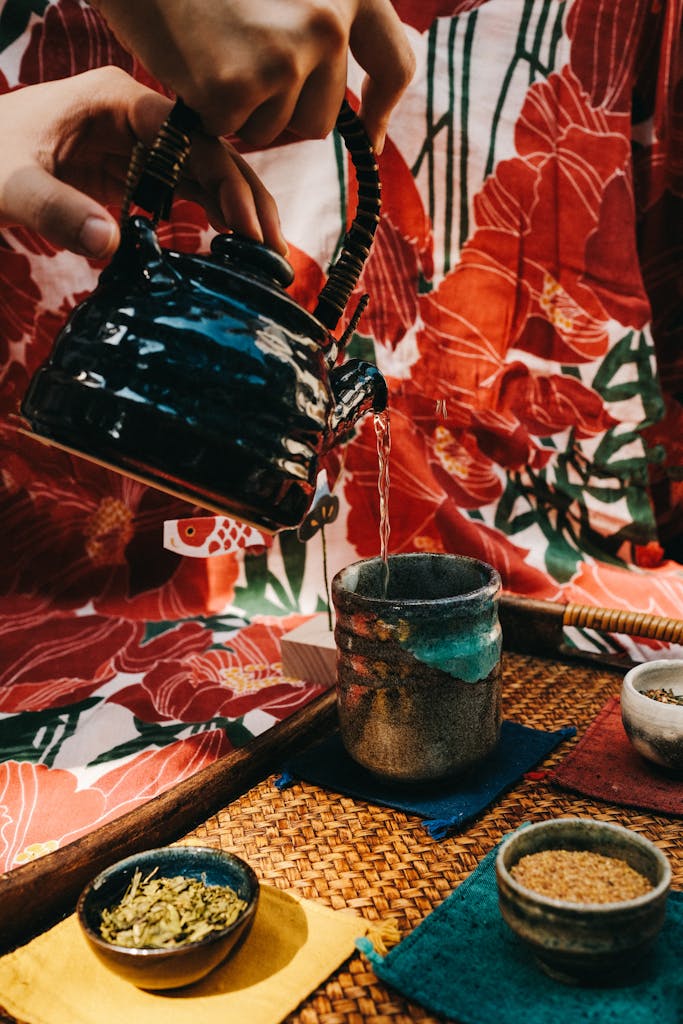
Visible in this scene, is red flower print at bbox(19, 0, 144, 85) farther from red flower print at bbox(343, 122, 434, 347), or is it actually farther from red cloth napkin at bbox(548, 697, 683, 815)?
red cloth napkin at bbox(548, 697, 683, 815)

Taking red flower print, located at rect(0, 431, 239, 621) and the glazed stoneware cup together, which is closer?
the glazed stoneware cup

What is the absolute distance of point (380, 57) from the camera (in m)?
0.73

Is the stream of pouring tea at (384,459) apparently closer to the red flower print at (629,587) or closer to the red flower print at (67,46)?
the red flower print at (629,587)

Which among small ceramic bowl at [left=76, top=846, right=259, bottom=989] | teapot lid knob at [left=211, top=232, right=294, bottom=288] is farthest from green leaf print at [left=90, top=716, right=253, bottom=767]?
teapot lid knob at [left=211, top=232, right=294, bottom=288]

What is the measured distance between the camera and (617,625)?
125 centimetres

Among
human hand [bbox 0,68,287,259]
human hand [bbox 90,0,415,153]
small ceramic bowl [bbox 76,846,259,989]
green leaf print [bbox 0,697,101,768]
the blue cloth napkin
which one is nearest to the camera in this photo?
human hand [bbox 90,0,415,153]

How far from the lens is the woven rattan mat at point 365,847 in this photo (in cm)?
74

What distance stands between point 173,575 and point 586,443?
825 millimetres

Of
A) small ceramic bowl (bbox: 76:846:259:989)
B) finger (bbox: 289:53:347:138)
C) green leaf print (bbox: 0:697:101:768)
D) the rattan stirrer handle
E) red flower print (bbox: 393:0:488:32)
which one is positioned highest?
red flower print (bbox: 393:0:488:32)

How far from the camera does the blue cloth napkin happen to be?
3.15 ft

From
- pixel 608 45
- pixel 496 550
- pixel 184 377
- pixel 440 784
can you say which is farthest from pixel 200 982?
pixel 608 45

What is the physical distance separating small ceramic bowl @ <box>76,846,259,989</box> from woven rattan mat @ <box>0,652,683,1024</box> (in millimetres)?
78

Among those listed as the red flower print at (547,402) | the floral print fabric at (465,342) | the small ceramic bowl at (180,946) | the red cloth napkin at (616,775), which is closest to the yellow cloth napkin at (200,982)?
the small ceramic bowl at (180,946)

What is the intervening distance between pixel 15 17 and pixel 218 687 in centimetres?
116
